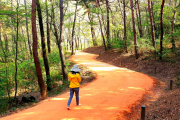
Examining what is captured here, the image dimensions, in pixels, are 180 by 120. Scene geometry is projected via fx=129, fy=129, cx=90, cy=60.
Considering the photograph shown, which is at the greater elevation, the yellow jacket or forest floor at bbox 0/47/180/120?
the yellow jacket

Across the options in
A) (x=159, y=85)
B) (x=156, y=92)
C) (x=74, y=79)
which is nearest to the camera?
(x=74, y=79)

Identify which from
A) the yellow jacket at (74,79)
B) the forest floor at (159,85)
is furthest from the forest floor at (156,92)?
the yellow jacket at (74,79)

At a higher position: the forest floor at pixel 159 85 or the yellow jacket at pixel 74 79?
the yellow jacket at pixel 74 79

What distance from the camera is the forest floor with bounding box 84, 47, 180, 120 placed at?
17.9ft

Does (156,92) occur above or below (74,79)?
below

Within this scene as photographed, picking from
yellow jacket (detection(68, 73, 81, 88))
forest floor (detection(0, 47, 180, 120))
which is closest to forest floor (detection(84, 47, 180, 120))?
forest floor (detection(0, 47, 180, 120))

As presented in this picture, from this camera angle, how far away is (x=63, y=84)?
13141 millimetres

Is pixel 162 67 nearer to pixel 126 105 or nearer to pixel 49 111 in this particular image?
pixel 126 105

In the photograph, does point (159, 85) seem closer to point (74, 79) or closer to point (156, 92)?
point (156, 92)

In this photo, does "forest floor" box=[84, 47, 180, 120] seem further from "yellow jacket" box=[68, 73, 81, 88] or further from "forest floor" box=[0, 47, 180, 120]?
"yellow jacket" box=[68, 73, 81, 88]

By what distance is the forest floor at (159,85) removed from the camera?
5.45 meters

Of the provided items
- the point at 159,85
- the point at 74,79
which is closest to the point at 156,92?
A: the point at 159,85

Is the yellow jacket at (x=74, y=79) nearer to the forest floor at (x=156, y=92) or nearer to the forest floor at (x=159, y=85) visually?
the forest floor at (x=156, y=92)

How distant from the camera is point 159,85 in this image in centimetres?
1012
